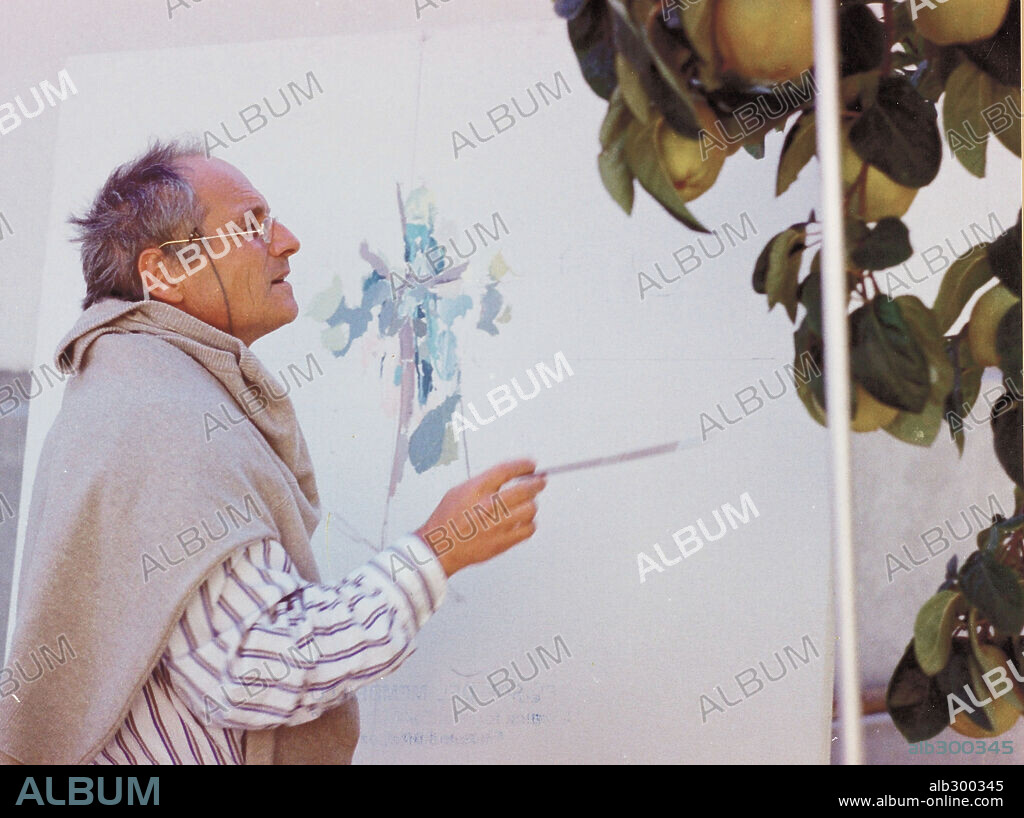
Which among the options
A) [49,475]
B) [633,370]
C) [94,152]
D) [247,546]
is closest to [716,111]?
[247,546]

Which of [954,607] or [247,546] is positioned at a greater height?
[247,546]

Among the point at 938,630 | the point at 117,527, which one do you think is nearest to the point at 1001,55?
the point at 938,630

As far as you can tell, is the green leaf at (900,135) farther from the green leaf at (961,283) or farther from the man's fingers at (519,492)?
the man's fingers at (519,492)

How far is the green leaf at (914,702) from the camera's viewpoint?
41.7 inches

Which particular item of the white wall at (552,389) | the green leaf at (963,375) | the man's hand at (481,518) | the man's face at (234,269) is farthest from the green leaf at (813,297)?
the white wall at (552,389)

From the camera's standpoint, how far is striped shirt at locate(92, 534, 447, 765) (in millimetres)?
1411

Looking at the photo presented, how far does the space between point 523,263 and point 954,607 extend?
53.2 inches

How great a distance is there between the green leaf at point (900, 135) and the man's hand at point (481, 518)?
71 centimetres

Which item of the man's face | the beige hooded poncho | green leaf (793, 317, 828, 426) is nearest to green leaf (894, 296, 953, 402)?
green leaf (793, 317, 828, 426)

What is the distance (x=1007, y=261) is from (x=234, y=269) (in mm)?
1154

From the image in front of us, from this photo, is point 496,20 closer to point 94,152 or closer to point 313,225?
point 313,225

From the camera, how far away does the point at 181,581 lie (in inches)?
54.8

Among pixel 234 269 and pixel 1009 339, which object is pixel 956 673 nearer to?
pixel 1009 339

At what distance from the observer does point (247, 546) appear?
1.46 m
